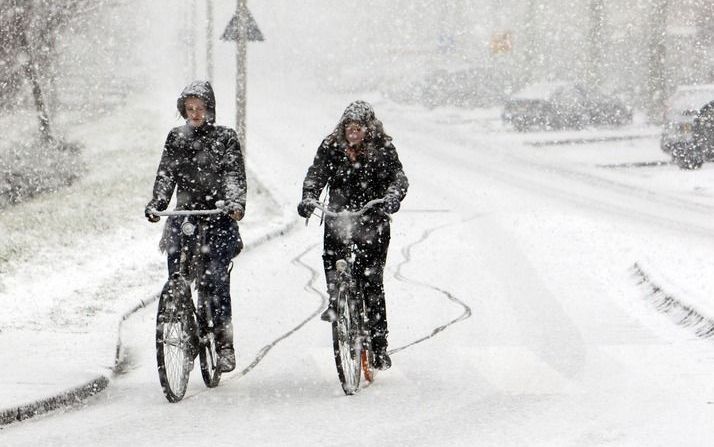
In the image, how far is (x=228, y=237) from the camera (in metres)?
7.44

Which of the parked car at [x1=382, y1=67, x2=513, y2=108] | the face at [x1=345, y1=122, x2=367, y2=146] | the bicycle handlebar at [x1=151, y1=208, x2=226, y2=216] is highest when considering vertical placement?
the face at [x1=345, y1=122, x2=367, y2=146]

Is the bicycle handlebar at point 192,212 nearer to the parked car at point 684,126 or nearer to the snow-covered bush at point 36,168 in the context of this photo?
the snow-covered bush at point 36,168

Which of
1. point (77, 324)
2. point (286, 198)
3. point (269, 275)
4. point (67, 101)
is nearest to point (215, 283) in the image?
point (77, 324)

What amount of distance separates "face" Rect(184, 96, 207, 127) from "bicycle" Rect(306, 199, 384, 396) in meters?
0.89

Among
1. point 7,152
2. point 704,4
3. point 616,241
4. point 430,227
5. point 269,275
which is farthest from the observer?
point 704,4

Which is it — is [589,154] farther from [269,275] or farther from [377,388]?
[377,388]

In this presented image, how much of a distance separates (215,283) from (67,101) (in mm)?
44732

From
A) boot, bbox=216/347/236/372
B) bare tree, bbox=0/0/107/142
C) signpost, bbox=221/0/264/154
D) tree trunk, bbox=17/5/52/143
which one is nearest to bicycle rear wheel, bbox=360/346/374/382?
boot, bbox=216/347/236/372

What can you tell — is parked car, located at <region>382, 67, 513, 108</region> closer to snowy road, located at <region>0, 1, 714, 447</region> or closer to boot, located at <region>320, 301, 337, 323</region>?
snowy road, located at <region>0, 1, 714, 447</region>

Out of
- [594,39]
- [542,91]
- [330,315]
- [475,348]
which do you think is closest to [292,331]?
[475,348]

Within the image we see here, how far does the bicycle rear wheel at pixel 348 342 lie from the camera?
7074 mm

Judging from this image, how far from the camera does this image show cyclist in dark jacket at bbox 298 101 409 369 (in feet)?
24.1

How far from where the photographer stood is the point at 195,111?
733cm

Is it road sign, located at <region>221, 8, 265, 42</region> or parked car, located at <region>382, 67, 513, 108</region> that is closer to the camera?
road sign, located at <region>221, 8, 265, 42</region>
